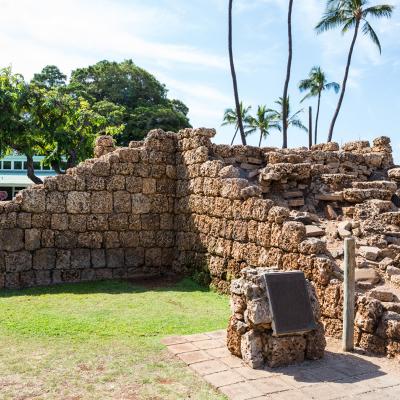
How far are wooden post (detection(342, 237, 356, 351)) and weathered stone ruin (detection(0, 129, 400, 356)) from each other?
104 centimetres

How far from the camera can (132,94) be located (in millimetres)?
34812

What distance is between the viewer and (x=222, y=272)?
355 inches

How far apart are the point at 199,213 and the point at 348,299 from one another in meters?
4.88

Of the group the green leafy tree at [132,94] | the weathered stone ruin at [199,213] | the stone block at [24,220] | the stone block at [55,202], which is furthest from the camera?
the green leafy tree at [132,94]

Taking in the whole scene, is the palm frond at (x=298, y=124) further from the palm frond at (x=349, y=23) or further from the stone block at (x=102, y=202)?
the stone block at (x=102, y=202)

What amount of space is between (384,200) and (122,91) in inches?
1150

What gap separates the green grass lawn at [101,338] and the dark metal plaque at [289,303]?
1.11 m

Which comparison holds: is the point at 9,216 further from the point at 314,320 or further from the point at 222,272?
the point at 314,320

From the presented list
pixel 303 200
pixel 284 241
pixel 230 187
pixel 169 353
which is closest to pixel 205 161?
pixel 230 187

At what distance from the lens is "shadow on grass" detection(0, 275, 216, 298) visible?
29.6 feet

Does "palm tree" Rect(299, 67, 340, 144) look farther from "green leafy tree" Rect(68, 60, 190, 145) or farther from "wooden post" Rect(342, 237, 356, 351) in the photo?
"wooden post" Rect(342, 237, 356, 351)

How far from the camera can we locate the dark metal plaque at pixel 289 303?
5078mm

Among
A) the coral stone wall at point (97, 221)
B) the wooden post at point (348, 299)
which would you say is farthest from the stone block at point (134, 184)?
the wooden post at point (348, 299)

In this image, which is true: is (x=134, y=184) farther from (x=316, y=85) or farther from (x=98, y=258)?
(x=316, y=85)
